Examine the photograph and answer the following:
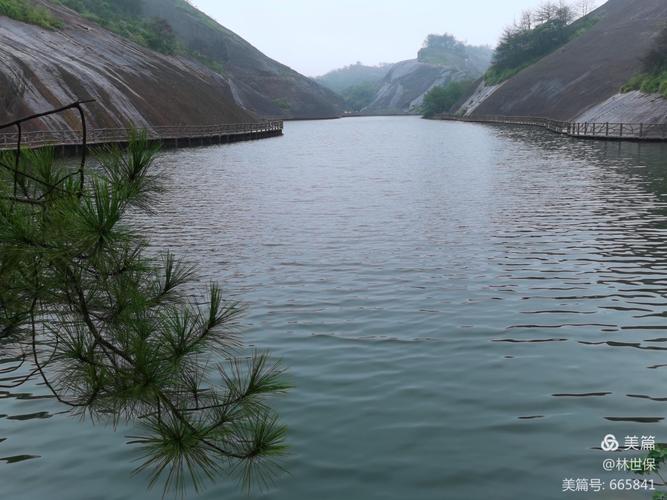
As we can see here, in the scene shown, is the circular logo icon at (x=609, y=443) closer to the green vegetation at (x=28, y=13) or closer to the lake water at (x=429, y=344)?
the lake water at (x=429, y=344)

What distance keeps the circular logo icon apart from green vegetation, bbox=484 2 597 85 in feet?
467

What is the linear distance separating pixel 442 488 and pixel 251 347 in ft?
Result: 16.0

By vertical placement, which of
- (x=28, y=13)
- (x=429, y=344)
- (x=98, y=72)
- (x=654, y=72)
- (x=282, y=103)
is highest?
(x=28, y=13)

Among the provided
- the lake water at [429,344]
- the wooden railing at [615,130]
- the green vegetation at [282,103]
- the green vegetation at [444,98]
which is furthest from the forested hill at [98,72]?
the green vegetation at [444,98]

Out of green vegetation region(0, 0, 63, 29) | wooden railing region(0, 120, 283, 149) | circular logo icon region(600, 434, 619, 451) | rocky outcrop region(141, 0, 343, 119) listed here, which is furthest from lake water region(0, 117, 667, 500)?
rocky outcrop region(141, 0, 343, 119)

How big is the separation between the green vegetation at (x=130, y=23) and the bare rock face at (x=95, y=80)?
28.6 ft

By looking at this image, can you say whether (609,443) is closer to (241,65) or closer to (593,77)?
(593,77)

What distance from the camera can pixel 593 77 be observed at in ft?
325

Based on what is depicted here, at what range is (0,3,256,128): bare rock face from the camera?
174 ft

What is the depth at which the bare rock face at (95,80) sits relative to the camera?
53.1 metres

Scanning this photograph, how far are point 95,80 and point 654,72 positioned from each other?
54697 mm

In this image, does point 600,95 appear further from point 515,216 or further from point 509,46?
point 515,216

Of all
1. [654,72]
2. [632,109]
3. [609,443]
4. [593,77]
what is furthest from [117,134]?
[593,77]

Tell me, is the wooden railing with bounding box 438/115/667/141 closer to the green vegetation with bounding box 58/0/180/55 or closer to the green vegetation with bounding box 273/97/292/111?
the green vegetation with bounding box 58/0/180/55
